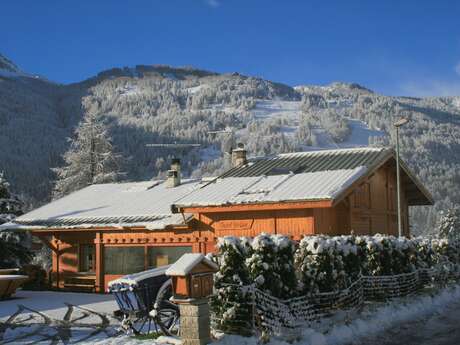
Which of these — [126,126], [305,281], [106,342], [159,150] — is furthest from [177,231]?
[126,126]

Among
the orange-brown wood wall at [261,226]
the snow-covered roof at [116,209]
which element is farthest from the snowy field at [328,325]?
the snow-covered roof at [116,209]

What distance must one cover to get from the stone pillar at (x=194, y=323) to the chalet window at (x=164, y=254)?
37.2 feet

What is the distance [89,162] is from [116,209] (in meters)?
21.1

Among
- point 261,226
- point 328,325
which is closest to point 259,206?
point 261,226

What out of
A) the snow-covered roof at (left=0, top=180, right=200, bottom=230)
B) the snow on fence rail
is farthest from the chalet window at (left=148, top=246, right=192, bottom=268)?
the snow on fence rail

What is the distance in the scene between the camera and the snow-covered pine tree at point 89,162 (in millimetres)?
43250

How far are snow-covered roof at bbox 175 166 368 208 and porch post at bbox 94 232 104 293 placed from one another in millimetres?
4903

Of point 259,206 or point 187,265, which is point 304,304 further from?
point 259,206

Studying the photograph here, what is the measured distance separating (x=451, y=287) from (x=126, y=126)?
395 ft

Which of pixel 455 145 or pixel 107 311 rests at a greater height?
pixel 455 145

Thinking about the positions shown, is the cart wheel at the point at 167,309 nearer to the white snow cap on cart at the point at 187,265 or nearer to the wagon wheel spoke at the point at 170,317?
the wagon wheel spoke at the point at 170,317

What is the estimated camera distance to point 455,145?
459ft

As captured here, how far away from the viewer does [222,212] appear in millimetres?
20797

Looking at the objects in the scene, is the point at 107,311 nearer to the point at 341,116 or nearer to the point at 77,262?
the point at 77,262
